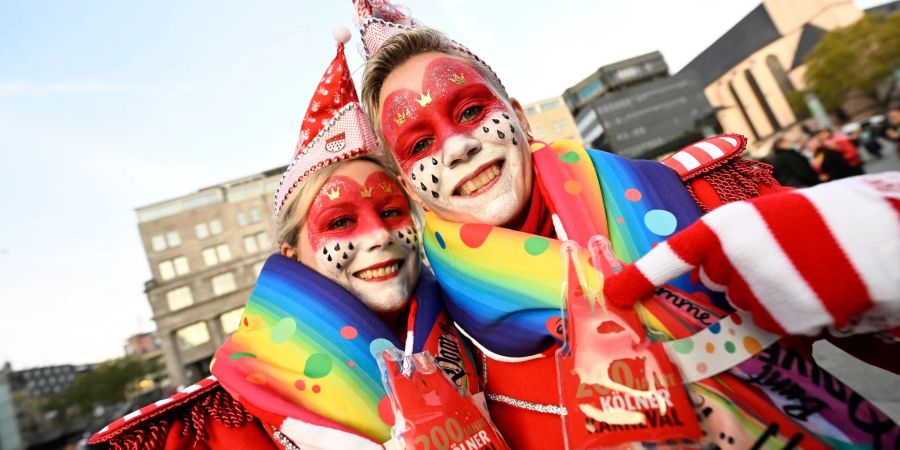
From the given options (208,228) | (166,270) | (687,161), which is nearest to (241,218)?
(208,228)

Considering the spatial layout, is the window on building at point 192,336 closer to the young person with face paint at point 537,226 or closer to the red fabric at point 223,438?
the red fabric at point 223,438

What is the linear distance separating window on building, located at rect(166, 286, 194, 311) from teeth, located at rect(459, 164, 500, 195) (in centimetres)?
3234

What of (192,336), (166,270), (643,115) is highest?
(643,115)

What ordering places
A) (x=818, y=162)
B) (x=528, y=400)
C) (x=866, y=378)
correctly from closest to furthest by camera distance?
(x=528, y=400) → (x=866, y=378) → (x=818, y=162)

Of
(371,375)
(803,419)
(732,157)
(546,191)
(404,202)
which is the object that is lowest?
(803,419)

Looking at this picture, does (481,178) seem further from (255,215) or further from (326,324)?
(255,215)

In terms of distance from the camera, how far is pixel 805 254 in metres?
0.84

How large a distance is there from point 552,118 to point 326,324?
46.0m

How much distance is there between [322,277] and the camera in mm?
1976

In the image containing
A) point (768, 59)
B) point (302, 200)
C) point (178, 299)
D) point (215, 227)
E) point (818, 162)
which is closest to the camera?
point (302, 200)

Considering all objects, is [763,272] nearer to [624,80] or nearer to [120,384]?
[120,384]

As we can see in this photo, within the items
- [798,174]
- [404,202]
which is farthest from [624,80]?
[404,202]

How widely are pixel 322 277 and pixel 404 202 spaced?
52 cm

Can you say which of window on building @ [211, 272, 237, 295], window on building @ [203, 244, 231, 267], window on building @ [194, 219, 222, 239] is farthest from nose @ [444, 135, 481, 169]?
window on building @ [194, 219, 222, 239]
